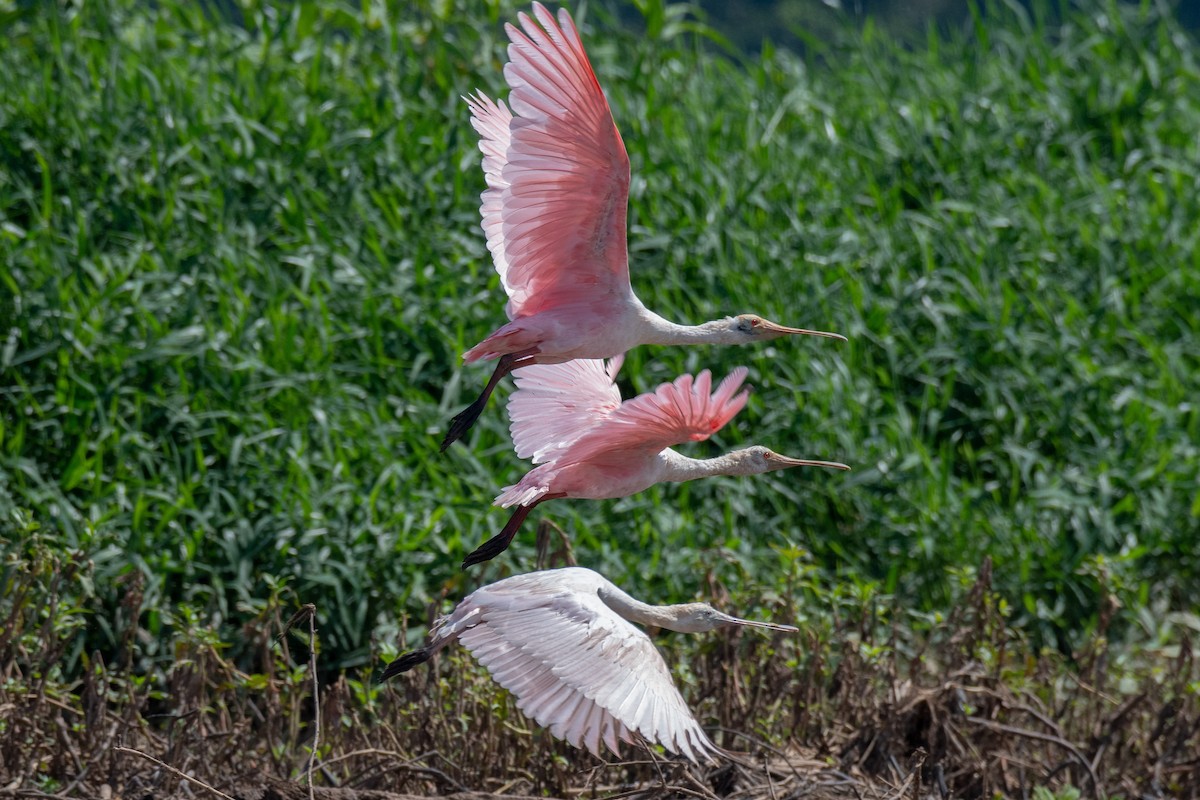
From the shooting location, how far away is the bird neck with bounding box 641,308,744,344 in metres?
3.79

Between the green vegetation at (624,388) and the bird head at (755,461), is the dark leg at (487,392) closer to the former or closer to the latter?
the bird head at (755,461)

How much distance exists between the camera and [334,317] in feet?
19.8

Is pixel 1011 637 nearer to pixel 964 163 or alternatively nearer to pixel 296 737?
pixel 296 737

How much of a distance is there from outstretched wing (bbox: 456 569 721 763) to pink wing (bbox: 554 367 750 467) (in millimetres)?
346

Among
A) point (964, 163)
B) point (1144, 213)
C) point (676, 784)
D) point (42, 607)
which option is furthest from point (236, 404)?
point (1144, 213)

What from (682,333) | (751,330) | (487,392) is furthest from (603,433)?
(751,330)

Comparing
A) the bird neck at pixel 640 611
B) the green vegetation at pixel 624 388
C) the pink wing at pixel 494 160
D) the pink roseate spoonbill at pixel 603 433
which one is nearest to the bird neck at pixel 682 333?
the pink roseate spoonbill at pixel 603 433

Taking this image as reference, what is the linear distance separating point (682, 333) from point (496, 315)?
2.36m

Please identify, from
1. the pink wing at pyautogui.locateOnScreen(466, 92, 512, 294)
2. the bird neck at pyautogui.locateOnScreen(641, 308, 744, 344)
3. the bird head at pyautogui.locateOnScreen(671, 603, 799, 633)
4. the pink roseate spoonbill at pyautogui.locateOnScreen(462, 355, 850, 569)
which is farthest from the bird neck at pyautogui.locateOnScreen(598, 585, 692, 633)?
the pink wing at pyautogui.locateOnScreen(466, 92, 512, 294)

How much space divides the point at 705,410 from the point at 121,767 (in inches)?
65.9

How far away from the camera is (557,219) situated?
3.62m

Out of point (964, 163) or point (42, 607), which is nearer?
point (42, 607)

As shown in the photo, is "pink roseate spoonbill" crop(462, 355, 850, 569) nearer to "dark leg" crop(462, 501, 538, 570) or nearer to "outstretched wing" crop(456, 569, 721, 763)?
"dark leg" crop(462, 501, 538, 570)

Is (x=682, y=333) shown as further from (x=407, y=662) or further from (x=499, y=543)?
(x=407, y=662)
